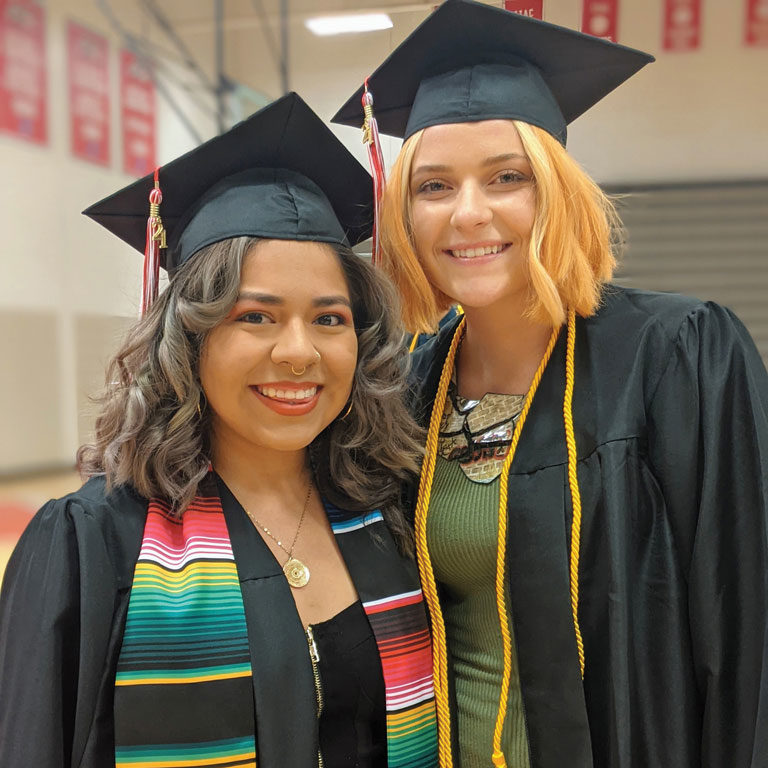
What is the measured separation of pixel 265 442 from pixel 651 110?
6.60 ft

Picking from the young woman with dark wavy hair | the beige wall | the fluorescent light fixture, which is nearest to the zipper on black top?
the young woman with dark wavy hair

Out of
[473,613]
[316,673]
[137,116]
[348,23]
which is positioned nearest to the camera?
[316,673]

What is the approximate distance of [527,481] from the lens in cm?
133

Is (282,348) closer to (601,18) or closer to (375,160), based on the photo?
(375,160)

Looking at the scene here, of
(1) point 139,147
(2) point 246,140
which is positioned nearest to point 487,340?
(2) point 246,140

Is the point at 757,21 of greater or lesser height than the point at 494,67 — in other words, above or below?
above

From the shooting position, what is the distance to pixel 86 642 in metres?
1.06

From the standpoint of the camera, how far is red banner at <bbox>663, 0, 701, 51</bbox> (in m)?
2.44

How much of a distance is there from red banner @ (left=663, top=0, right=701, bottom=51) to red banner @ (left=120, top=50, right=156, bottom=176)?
1.86m

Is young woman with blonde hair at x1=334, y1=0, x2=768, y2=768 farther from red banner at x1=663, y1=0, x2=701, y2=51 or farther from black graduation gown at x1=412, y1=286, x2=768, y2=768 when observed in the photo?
red banner at x1=663, y1=0, x2=701, y2=51

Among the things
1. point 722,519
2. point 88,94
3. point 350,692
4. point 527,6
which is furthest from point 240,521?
point 88,94

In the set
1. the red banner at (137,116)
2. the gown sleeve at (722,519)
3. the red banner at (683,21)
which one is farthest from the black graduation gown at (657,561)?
the red banner at (137,116)

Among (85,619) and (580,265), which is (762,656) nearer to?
(580,265)

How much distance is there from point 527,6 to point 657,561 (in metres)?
1.59
